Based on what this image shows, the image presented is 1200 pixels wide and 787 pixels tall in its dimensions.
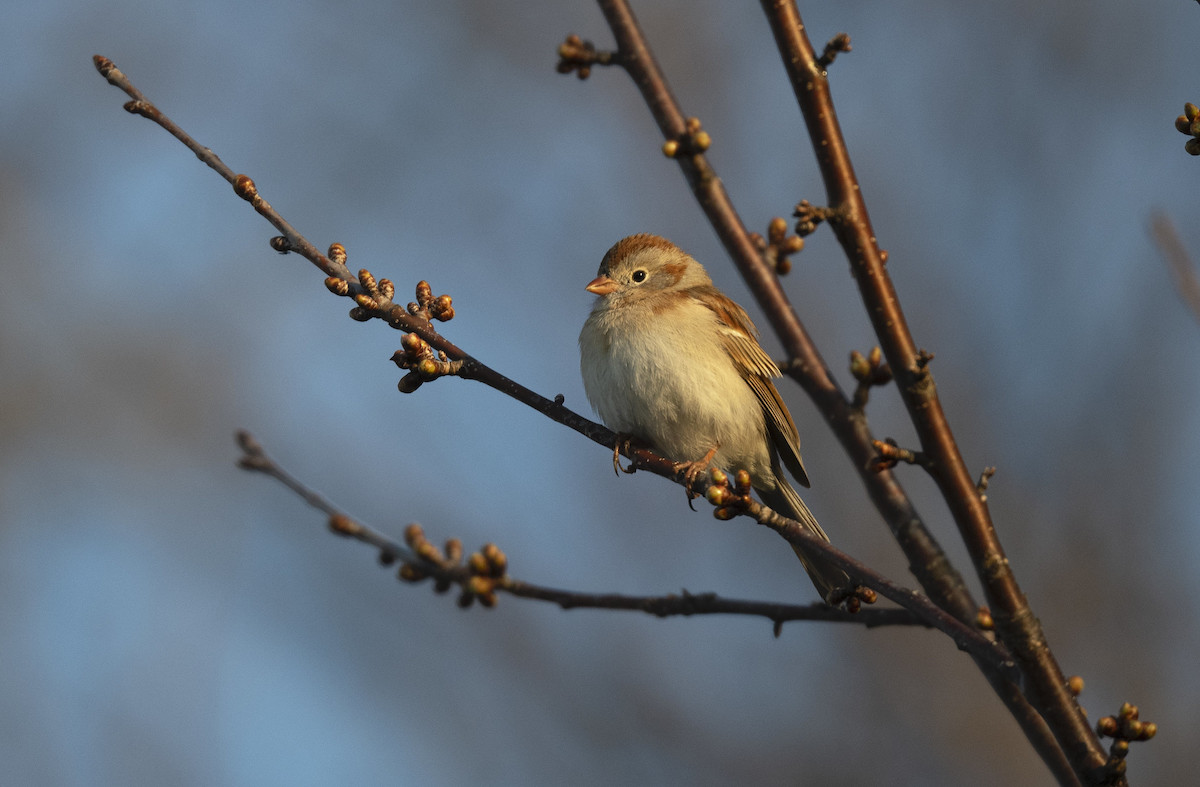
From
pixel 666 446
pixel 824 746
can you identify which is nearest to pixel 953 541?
pixel 824 746

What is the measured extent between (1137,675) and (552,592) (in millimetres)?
7840

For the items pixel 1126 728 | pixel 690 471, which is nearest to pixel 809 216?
pixel 1126 728

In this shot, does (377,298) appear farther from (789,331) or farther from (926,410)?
(926,410)

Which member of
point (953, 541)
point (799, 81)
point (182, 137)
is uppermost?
point (953, 541)

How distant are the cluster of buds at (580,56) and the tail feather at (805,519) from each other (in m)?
2.60

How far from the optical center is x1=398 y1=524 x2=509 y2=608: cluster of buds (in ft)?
6.75

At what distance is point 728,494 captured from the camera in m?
2.84

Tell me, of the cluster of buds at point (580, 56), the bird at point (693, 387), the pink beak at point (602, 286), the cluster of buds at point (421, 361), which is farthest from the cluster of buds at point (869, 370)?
Answer: the pink beak at point (602, 286)

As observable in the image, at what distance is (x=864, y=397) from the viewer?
7.99 feet

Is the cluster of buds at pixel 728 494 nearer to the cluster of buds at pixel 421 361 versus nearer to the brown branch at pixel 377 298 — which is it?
the brown branch at pixel 377 298

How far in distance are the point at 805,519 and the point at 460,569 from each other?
10.7 feet

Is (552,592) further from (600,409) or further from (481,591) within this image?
(600,409)

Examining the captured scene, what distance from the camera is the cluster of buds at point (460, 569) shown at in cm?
206

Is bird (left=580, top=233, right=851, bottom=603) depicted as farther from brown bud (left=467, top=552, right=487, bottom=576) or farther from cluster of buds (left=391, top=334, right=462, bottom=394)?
brown bud (left=467, top=552, right=487, bottom=576)
